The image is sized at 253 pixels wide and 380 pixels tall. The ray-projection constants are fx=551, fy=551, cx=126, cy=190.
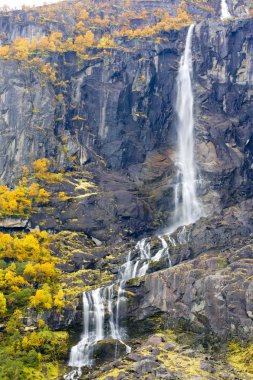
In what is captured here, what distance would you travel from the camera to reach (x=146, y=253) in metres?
72.9

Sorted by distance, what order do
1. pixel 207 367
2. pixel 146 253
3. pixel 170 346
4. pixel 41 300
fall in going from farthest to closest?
1. pixel 146 253
2. pixel 41 300
3. pixel 170 346
4. pixel 207 367

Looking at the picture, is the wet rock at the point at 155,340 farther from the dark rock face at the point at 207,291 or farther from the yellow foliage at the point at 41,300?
the yellow foliage at the point at 41,300

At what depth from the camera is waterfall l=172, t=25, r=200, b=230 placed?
281 ft

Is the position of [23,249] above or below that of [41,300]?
above

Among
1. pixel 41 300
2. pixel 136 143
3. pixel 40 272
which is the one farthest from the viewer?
pixel 136 143

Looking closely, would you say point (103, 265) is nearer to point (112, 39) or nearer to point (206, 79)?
point (206, 79)

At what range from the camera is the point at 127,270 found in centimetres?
6919

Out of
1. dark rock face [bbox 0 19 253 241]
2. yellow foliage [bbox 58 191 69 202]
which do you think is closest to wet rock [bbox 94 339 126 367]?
dark rock face [bbox 0 19 253 241]

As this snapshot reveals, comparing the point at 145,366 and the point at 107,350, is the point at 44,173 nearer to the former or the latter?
the point at 107,350

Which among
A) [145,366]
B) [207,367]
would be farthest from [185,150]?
[145,366]

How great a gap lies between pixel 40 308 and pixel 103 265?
42.0 ft

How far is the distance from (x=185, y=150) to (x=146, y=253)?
2762 centimetres

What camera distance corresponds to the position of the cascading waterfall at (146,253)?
60.7m

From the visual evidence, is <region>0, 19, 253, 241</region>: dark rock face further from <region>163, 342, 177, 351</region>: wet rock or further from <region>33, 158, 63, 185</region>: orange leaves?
<region>163, 342, 177, 351</region>: wet rock
